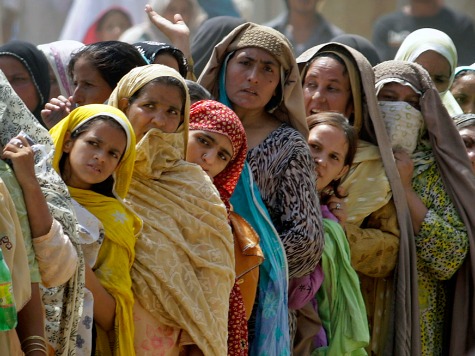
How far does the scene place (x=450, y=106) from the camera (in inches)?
285

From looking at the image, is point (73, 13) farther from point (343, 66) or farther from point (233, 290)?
point (233, 290)

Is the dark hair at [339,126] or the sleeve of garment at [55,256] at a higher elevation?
the dark hair at [339,126]

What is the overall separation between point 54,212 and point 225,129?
1.07m

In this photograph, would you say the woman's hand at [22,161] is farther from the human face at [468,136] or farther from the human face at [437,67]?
the human face at [437,67]

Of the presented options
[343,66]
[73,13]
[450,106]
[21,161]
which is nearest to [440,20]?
[73,13]

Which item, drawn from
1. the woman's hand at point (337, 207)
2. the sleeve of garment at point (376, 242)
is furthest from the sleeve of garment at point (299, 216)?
the sleeve of garment at point (376, 242)

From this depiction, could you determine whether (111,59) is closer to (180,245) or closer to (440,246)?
(180,245)

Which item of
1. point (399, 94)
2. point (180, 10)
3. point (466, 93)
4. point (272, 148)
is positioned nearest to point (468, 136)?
point (399, 94)

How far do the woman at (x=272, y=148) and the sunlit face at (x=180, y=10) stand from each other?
6.21 m

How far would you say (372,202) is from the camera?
593 cm

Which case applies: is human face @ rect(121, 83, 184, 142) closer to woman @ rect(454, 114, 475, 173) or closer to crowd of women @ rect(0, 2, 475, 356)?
crowd of women @ rect(0, 2, 475, 356)

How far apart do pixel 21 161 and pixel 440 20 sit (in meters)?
8.85

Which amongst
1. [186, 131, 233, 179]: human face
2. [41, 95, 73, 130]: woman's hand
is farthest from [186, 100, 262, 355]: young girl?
[41, 95, 73, 130]: woman's hand

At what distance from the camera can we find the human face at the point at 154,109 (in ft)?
15.0
